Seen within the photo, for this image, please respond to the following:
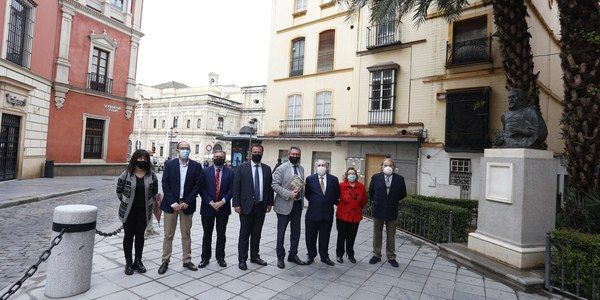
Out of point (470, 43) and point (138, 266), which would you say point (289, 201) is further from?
point (470, 43)

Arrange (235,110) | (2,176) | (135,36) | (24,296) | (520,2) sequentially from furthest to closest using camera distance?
(235,110), (135,36), (2,176), (520,2), (24,296)

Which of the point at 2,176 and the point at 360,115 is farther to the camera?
the point at 360,115

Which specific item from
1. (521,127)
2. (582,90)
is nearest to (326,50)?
(582,90)

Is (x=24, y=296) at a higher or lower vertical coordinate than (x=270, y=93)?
lower

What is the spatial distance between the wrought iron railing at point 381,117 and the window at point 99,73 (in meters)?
16.5

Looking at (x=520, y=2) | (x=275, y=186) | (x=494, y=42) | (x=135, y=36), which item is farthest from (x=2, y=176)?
(x=494, y=42)

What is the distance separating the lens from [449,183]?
13.2 meters

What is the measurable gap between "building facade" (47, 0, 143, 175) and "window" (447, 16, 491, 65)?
64.1 ft

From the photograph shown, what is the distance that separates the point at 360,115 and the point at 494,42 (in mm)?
6133

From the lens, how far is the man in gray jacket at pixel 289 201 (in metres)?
5.59

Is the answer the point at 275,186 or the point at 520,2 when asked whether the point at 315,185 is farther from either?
the point at 520,2

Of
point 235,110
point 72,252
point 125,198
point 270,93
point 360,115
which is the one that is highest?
point 235,110

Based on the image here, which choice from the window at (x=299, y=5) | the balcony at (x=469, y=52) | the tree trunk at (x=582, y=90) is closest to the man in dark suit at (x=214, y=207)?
the tree trunk at (x=582, y=90)

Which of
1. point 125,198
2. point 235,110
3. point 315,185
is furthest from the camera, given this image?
point 235,110
